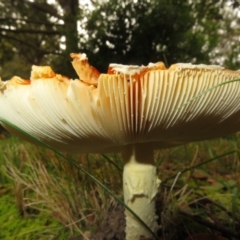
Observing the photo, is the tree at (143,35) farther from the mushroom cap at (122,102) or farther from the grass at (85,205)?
the mushroom cap at (122,102)

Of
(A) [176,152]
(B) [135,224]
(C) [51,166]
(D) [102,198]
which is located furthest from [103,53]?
(B) [135,224]

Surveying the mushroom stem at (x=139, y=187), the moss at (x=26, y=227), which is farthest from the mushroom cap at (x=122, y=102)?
the moss at (x=26, y=227)

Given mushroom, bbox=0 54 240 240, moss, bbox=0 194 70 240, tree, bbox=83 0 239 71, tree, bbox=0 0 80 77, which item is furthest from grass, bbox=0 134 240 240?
tree, bbox=0 0 80 77

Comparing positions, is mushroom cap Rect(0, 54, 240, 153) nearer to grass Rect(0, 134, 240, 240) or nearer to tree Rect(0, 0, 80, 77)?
grass Rect(0, 134, 240, 240)

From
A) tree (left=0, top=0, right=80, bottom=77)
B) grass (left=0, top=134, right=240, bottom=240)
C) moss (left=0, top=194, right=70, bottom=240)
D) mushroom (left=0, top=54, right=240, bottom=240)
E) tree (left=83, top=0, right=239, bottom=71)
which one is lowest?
moss (left=0, top=194, right=70, bottom=240)

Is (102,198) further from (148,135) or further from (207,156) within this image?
(207,156)

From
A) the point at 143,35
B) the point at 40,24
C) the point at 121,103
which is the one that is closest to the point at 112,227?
the point at 121,103
